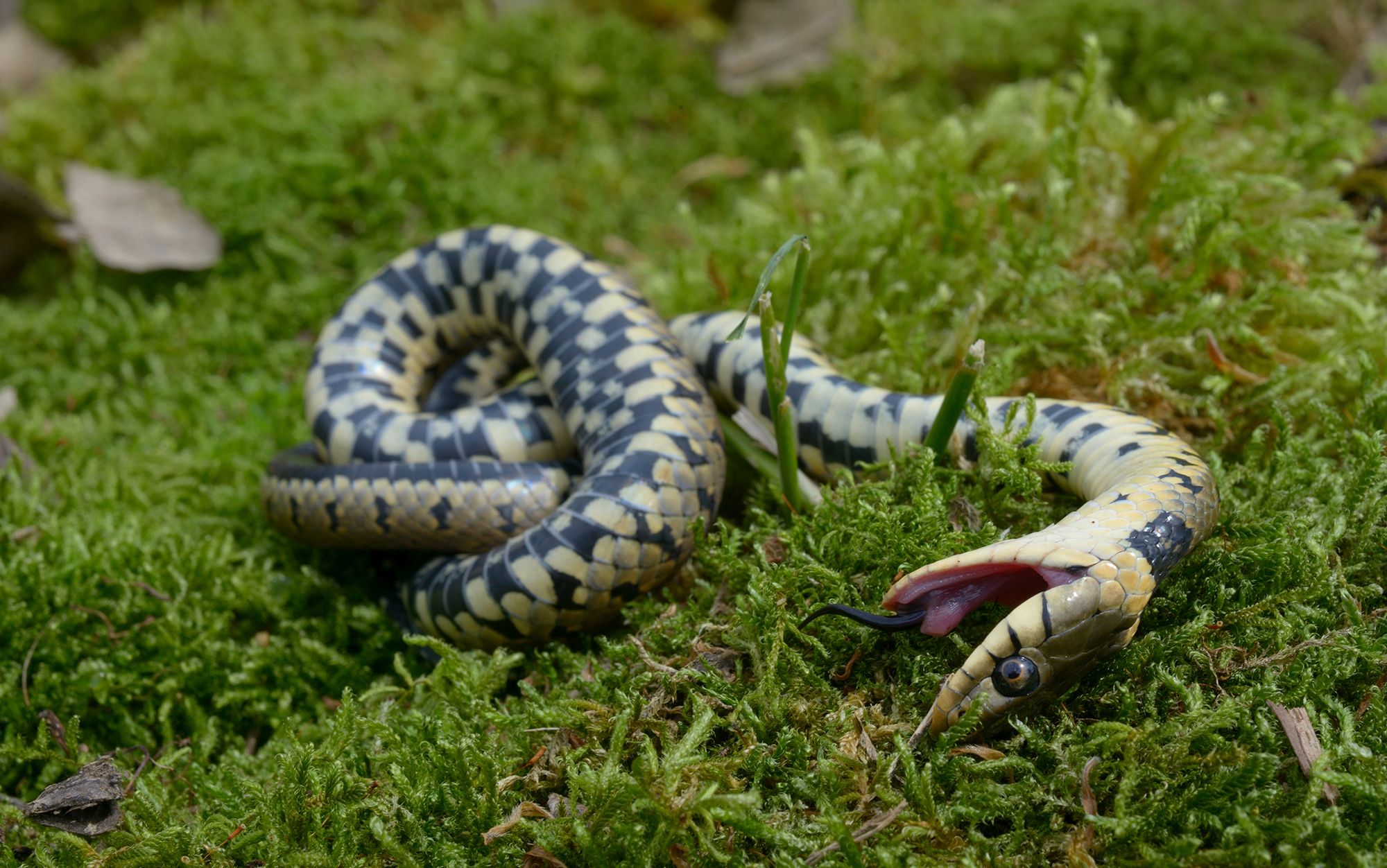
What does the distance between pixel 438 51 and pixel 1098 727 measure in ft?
18.0

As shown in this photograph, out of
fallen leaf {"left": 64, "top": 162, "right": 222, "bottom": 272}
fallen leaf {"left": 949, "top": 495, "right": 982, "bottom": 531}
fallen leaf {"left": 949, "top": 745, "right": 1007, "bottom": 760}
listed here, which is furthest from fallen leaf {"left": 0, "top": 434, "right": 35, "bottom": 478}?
fallen leaf {"left": 949, "top": 745, "right": 1007, "bottom": 760}

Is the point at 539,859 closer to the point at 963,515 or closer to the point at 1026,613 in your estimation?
the point at 1026,613

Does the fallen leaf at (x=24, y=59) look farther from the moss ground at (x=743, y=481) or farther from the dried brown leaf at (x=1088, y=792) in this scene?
the dried brown leaf at (x=1088, y=792)

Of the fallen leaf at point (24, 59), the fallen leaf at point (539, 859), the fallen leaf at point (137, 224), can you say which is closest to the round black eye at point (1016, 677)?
the fallen leaf at point (539, 859)

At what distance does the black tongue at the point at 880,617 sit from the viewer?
242 cm

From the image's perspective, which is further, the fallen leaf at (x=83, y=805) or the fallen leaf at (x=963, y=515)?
the fallen leaf at (x=963, y=515)

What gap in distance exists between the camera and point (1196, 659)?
246 centimetres

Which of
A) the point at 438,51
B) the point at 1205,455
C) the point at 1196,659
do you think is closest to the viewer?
the point at 1196,659

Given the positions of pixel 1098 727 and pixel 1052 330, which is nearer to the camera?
pixel 1098 727

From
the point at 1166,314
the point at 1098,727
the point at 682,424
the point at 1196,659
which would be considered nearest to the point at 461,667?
the point at 682,424

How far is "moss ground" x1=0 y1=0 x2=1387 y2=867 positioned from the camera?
2.33 metres

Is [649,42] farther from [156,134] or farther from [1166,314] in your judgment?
[1166,314]

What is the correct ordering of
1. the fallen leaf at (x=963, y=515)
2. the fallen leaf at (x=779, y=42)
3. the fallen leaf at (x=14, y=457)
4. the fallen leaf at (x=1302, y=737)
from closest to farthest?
the fallen leaf at (x=1302, y=737) < the fallen leaf at (x=963, y=515) < the fallen leaf at (x=14, y=457) < the fallen leaf at (x=779, y=42)

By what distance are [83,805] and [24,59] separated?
20.0 feet
